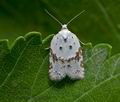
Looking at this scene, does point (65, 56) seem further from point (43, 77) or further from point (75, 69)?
point (43, 77)

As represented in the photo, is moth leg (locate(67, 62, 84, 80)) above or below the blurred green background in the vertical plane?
below

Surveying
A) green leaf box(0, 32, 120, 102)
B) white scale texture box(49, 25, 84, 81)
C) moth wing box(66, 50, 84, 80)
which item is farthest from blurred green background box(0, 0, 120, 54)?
green leaf box(0, 32, 120, 102)

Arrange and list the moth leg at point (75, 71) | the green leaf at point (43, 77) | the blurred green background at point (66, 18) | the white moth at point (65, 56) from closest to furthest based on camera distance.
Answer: the green leaf at point (43, 77), the moth leg at point (75, 71), the white moth at point (65, 56), the blurred green background at point (66, 18)

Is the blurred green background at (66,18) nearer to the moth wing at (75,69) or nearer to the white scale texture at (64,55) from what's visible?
the white scale texture at (64,55)

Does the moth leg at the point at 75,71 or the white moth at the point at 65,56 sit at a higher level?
the white moth at the point at 65,56

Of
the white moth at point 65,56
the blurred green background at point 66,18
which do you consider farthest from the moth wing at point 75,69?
the blurred green background at point 66,18

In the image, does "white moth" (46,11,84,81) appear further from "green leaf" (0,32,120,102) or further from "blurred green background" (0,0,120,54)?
"blurred green background" (0,0,120,54)

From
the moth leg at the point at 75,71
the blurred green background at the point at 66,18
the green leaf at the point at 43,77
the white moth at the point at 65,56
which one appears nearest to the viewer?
the green leaf at the point at 43,77

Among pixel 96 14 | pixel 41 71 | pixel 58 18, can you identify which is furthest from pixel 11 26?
pixel 41 71
